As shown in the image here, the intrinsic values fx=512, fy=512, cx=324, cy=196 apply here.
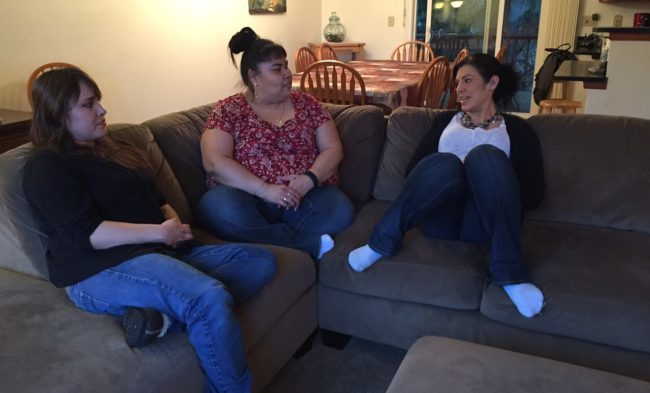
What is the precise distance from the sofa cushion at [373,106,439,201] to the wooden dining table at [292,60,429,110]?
1123mm

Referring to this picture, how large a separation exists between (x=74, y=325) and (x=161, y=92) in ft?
9.96

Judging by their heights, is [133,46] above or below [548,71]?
above

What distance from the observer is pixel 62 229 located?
1.30m

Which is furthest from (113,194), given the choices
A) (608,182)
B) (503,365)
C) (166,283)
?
(608,182)

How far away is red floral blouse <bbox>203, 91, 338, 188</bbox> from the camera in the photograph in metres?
1.97

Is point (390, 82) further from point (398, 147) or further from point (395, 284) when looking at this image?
point (395, 284)

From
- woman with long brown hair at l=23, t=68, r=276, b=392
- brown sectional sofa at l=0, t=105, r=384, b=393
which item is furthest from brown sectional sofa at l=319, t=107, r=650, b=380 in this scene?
woman with long brown hair at l=23, t=68, r=276, b=392

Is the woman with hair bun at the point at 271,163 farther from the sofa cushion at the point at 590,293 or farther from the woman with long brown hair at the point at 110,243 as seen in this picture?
the sofa cushion at the point at 590,293

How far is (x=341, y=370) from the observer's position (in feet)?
5.85

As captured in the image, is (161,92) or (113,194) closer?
(113,194)

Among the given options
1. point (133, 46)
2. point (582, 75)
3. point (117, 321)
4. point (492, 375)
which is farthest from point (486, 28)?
point (117, 321)

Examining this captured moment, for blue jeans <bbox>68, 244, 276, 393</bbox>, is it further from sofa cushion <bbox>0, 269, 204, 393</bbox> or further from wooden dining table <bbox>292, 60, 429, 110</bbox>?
wooden dining table <bbox>292, 60, 429, 110</bbox>

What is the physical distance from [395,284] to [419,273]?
3.5 inches

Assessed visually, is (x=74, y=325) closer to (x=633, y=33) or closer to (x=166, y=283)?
(x=166, y=283)
